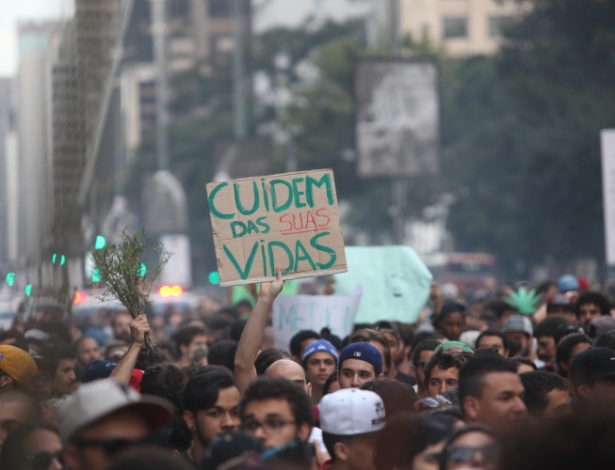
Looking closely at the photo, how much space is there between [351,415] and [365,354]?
227 centimetres

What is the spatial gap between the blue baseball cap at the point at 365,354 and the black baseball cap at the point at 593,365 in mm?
1139

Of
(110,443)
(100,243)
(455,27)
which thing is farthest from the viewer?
(455,27)

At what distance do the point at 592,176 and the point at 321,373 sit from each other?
35224 mm

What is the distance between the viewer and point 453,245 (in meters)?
58.8

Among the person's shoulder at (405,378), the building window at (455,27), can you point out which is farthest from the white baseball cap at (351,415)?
the building window at (455,27)

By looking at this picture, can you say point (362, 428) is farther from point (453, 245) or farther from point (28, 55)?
point (453, 245)

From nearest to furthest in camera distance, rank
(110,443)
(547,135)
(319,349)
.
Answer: (110,443) < (319,349) < (547,135)

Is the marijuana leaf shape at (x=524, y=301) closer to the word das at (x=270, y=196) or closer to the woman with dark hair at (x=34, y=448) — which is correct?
the word das at (x=270, y=196)

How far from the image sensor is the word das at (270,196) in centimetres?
826

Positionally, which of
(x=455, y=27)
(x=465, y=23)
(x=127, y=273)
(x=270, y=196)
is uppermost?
(x=465, y=23)

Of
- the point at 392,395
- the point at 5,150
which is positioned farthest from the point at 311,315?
the point at 392,395

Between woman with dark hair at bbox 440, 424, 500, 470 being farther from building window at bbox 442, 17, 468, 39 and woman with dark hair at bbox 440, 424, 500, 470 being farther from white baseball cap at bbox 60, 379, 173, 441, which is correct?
building window at bbox 442, 17, 468, 39

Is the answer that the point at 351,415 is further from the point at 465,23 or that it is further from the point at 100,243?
the point at 465,23

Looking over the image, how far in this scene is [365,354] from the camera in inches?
313
